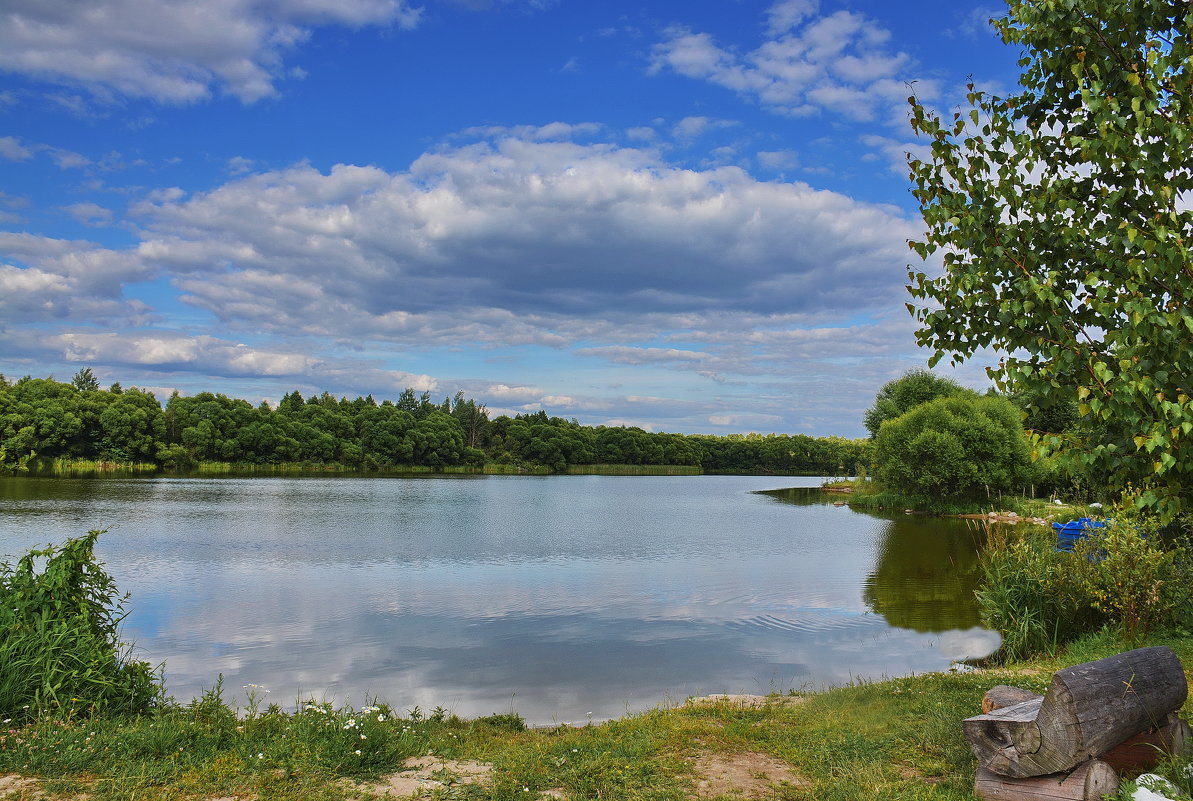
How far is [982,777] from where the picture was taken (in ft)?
18.9

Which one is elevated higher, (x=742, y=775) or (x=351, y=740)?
(x=351, y=740)

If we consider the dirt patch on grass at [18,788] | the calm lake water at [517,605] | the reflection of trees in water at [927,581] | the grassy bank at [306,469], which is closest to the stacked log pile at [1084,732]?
the calm lake water at [517,605]

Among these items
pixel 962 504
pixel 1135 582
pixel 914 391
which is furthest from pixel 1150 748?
pixel 914 391

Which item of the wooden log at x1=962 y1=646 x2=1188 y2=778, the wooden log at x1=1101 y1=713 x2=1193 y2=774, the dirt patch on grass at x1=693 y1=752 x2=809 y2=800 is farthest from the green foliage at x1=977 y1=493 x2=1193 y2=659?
the dirt patch on grass at x1=693 y1=752 x2=809 y2=800

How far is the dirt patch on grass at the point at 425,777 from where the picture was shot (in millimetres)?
6113

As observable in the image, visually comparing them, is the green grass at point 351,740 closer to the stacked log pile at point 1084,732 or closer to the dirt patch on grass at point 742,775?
the dirt patch on grass at point 742,775

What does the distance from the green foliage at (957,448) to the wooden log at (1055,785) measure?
5046 cm

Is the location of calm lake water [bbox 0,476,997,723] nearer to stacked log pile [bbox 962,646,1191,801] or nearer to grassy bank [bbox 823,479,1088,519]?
stacked log pile [bbox 962,646,1191,801]

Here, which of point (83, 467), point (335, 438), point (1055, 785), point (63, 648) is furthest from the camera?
point (335, 438)

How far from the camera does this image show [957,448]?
5169 centimetres

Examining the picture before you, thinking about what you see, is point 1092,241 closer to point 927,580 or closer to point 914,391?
point 927,580

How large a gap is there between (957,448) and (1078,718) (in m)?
51.2

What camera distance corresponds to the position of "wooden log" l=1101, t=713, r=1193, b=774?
18.9 feet

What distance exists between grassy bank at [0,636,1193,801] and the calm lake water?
3.03 metres
